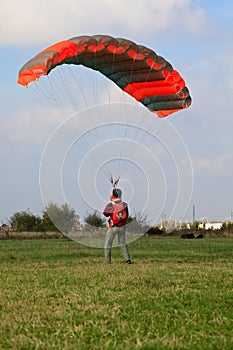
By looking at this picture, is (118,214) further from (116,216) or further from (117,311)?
(117,311)

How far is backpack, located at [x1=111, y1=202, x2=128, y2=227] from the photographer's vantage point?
14.9m

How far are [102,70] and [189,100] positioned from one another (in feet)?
7.31

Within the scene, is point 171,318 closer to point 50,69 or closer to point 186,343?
point 186,343

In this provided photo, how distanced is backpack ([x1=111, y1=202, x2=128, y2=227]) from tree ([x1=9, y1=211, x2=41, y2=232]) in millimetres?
73560

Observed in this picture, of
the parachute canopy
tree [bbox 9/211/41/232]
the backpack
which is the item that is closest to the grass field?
the backpack

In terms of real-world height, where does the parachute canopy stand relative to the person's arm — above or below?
above

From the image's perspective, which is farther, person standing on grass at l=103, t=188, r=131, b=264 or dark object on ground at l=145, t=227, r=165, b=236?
dark object on ground at l=145, t=227, r=165, b=236

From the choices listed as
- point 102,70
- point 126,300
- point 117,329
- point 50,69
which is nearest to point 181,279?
point 126,300

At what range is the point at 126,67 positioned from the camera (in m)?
15.5

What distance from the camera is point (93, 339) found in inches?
246

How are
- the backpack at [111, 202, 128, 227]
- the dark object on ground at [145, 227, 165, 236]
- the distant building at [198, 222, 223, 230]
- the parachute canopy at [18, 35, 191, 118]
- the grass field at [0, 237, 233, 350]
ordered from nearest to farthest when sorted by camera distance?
the grass field at [0, 237, 233, 350]
the parachute canopy at [18, 35, 191, 118]
the backpack at [111, 202, 128, 227]
the dark object on ground at [145, 227, 165, 236]
the distant building at [198, 222, 223, 230]

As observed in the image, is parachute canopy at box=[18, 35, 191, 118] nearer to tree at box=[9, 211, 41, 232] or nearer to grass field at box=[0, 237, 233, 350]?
grass field at box=[0, 237, 233, 350]

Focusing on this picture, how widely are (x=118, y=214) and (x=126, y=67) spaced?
3.48 metres

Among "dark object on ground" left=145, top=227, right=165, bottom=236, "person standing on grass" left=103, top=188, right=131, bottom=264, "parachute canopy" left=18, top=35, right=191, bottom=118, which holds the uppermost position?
"parachute canopy" left=18, top=35, right=191, bottom=118
